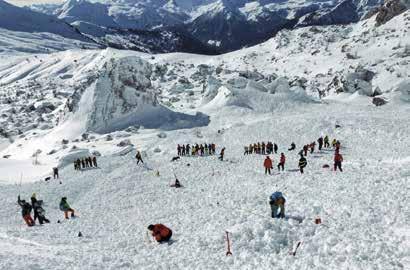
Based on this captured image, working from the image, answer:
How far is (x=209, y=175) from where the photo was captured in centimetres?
4309

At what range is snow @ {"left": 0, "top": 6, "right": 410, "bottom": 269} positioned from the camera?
807 inches

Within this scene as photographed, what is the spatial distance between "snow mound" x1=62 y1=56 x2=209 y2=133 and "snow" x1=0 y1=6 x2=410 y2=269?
21 cm

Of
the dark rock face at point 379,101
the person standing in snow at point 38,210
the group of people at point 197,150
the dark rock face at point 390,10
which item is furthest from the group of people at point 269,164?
the dark rock face at point 390,10

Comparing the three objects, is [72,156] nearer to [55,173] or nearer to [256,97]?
[55,173]

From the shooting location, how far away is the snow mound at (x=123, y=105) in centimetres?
7694

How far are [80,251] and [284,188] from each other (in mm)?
14217

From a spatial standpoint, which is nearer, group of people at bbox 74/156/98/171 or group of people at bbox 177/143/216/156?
group of people at bbox 74/156/98/171

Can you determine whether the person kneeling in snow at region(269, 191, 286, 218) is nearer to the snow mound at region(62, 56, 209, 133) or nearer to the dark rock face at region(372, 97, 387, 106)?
the snow mound at region(62, 56, 209, 133)

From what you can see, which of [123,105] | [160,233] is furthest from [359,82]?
[160,233]

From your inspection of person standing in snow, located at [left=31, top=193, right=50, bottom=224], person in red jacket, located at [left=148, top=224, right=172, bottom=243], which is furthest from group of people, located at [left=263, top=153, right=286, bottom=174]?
person in red jacket, located at [left=148, top=224, right=172, bottom=243]

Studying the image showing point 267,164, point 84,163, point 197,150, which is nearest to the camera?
point 267,164

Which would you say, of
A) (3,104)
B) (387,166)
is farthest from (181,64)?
(387,166)

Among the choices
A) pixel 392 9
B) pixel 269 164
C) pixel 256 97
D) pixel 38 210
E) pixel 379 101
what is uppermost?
pixel 392 9

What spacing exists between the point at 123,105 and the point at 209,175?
39020 millimetres
